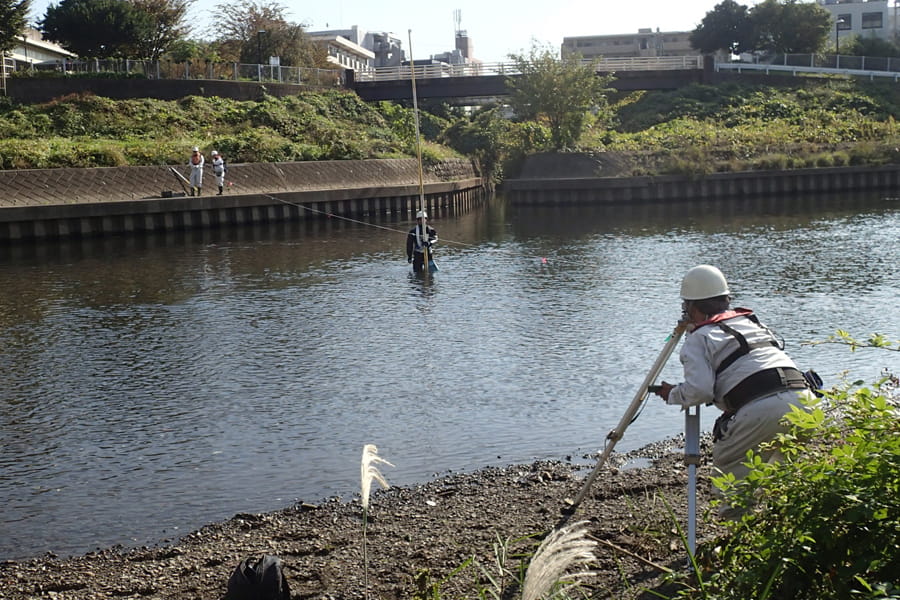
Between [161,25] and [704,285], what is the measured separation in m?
65.0

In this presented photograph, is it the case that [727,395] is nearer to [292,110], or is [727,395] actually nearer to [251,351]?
[251,351]

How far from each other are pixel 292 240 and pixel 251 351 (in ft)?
61.0

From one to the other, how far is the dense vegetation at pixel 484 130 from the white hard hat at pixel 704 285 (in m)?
35.8

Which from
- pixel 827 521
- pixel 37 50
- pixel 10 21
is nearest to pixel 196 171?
pixel 10 21

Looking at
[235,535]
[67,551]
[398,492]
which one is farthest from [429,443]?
[67,551]

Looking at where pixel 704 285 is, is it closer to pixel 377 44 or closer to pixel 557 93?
pixel 557 93

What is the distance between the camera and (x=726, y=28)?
86875 mm

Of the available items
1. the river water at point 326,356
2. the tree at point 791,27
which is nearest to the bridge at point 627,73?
the tree at point 791,27

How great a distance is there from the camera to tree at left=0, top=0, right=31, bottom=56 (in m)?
50.1

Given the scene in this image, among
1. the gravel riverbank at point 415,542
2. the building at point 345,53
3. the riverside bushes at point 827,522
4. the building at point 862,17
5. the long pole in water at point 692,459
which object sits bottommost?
the gravel riverbank at point 415,542

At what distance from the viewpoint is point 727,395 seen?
637 cm

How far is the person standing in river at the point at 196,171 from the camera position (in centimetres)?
3778

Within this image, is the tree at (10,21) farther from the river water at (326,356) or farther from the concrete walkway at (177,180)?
the river water at (326,356)

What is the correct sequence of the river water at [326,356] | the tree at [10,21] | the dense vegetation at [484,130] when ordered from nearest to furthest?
the river water at [326,356], the dense vegetation at [484,130], the tree at [10,21]
